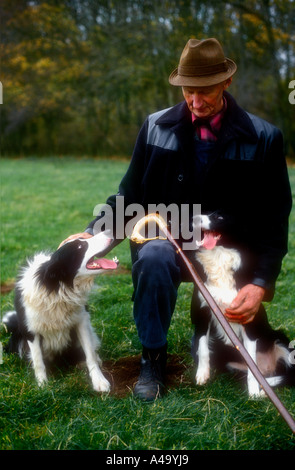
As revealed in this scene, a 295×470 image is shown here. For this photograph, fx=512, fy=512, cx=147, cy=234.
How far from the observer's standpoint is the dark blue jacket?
3131 millimetres

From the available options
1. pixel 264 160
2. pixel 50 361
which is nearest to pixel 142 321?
pixel 50 361

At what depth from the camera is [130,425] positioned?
8.48 feet

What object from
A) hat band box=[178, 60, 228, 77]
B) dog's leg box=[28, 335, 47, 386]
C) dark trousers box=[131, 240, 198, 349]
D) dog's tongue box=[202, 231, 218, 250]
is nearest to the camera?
dark trousers box=[131, 240, 198, 349]

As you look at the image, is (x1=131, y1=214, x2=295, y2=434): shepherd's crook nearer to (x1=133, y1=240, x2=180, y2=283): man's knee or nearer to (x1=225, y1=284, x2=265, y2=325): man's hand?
(x1=133, y1=240, x2=180, y2=283): man's knee

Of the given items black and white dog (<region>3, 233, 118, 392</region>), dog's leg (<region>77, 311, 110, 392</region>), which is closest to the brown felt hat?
black and white dog (<region>3, 233, 118, 392</region>)

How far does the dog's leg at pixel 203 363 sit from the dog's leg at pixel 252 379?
26 centimetres

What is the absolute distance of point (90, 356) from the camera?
11.1 ft

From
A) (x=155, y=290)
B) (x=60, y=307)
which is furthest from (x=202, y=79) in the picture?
(x=60, y=307)

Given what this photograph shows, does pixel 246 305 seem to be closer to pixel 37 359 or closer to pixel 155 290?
pixel 155 290

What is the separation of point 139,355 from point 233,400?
0.92 meters

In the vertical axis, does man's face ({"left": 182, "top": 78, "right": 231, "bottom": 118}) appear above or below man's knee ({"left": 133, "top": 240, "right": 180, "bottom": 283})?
above

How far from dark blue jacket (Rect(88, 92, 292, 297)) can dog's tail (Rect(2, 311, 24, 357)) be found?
4.76 ft

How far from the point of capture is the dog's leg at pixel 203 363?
316cm

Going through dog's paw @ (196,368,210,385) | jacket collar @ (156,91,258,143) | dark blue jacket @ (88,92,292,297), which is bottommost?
dog's paw @ (196,368,210,385)
